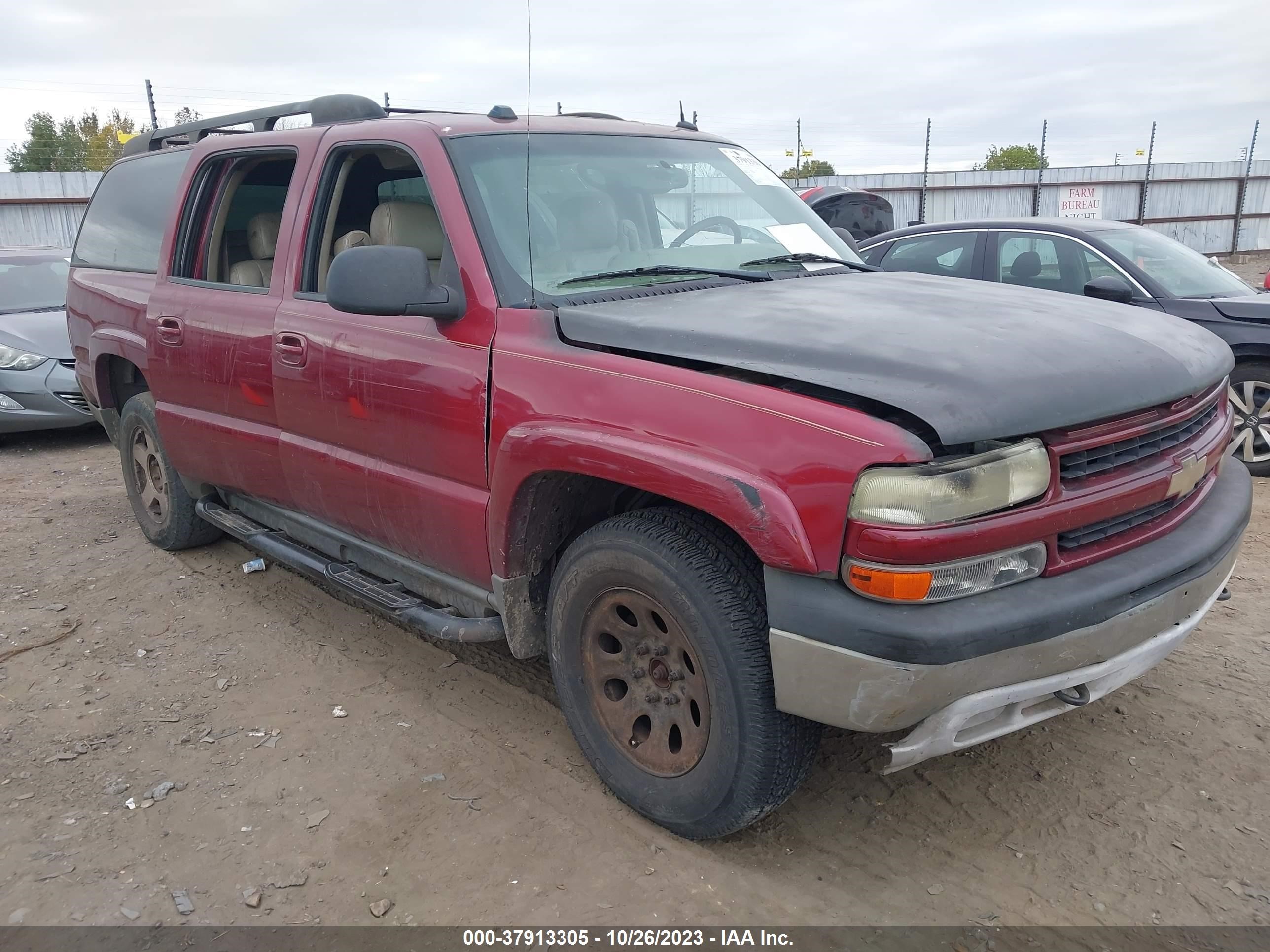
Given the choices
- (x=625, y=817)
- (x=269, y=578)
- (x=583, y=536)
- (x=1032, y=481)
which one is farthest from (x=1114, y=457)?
(x=269, y=578)

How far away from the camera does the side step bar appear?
10.3ft

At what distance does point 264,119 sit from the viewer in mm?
4266

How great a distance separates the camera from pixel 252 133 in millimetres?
4094

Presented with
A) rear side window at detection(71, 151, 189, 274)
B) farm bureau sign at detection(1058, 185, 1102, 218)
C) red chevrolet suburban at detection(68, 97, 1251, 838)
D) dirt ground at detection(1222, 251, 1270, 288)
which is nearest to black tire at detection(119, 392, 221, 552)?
rear side window at detection(71, 151, 189, 274)

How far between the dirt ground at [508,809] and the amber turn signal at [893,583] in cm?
Answer: 88

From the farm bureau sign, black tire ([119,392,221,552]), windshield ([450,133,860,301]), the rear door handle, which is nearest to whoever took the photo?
windshield ([450,133,860,301])

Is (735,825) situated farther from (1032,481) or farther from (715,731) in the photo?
(1032,481)

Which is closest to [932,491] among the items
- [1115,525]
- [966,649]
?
[966,649]

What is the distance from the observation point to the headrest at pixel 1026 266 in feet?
21.3

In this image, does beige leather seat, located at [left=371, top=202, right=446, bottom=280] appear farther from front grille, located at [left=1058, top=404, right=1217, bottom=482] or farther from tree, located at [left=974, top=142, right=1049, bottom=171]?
tree, located at [left=974, top=142, right=1049, bottom=171]

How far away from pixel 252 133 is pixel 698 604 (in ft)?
10.0

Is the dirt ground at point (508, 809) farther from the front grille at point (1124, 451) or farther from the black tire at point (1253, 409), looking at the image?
the black tire at point (1253, 409)

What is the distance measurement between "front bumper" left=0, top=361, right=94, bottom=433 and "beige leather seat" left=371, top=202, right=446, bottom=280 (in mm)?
5204

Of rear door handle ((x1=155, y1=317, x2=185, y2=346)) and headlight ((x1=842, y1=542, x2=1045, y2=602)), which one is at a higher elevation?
rear door handle ((x1=155, y1=317, x2=185, y2=346))
